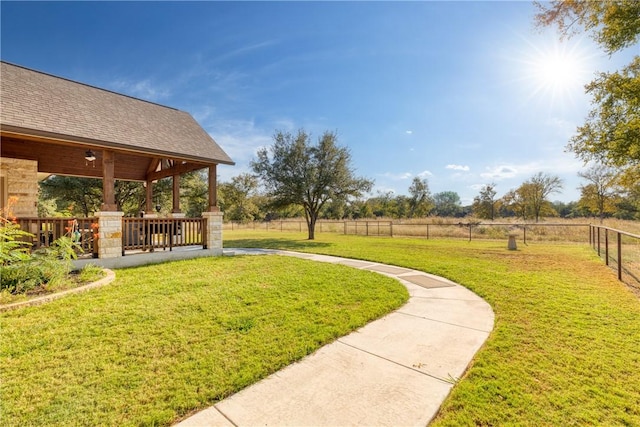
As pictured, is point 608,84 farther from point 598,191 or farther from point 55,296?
point 598,191

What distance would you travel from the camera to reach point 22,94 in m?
6.17

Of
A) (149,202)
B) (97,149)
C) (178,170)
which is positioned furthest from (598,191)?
(97,149)

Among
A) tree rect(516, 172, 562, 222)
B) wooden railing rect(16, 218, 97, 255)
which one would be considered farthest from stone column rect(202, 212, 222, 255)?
tree rect(516, 172, 562, 222)

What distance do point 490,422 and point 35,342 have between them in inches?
168

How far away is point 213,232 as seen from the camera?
841 cm

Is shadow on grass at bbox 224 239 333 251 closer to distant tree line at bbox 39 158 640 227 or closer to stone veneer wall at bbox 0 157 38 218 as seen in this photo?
distant tree line at bbox 39 158 640 227

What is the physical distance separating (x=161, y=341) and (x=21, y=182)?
901 centimetres

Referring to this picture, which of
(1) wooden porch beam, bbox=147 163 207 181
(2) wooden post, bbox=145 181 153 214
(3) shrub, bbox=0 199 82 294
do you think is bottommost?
(3) shrub, bbox=0 199 82 294

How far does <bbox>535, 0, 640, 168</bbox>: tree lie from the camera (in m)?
8.39

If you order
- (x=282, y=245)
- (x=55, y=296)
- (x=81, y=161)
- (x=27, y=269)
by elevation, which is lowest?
(x=282, y=245)

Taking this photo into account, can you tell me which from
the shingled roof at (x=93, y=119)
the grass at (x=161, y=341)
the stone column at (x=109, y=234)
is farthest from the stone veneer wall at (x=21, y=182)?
the grass at (x=161, y=341)

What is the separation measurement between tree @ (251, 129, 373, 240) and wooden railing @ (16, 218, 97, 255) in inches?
427

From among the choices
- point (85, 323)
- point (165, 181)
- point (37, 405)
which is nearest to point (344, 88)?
point (85, 323)

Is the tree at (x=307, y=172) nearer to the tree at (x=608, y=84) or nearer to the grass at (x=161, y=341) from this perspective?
the tree at (x=608, y=84)
